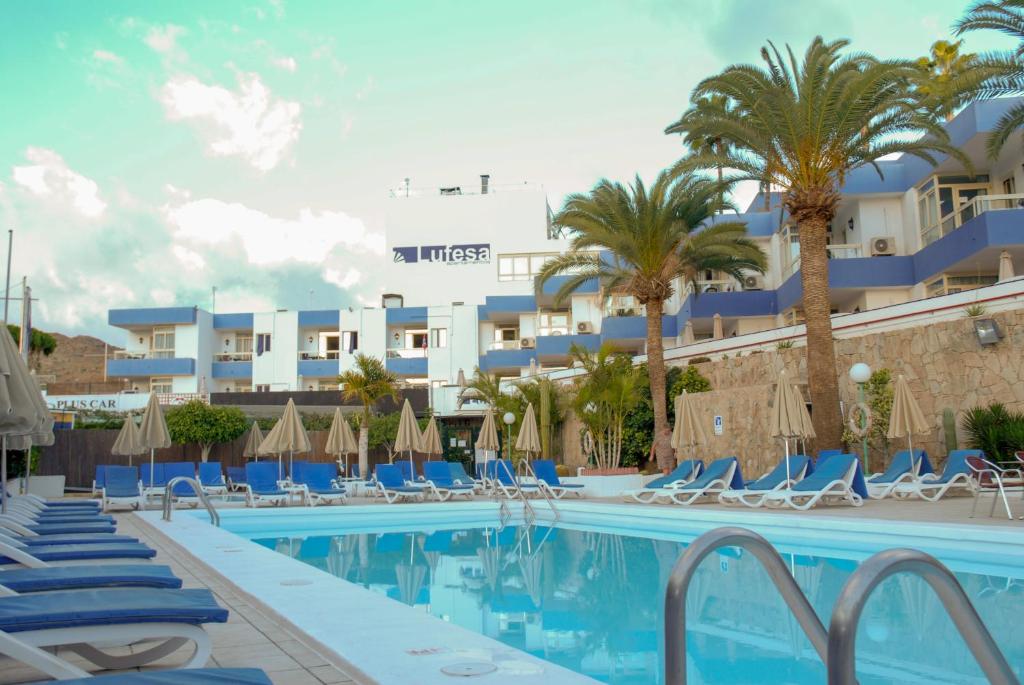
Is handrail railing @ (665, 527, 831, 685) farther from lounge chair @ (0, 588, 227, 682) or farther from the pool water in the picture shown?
lounge chair @ (0, 588, 227, 682)

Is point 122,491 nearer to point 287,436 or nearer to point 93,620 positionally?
point 287,436

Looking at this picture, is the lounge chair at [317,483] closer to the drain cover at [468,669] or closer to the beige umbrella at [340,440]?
the beige umbrella at [340,440]

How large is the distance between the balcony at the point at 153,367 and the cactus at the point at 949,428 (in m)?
35.3

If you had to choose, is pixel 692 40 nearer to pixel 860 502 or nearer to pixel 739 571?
pixel 860 502

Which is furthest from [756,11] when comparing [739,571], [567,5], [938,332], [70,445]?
[70,445]

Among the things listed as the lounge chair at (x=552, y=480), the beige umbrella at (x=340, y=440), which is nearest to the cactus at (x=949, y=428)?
the lounge chair at (x=552, y=480)

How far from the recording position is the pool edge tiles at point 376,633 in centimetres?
377

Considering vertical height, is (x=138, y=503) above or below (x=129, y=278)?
below

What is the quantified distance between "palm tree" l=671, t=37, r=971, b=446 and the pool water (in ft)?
20.9

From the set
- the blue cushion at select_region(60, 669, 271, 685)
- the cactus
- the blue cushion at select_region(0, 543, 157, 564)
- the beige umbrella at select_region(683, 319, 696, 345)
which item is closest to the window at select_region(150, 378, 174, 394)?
the beige umbrella at select_region(683, 319, 696, 345)

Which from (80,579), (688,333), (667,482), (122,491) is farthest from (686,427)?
(80,579)

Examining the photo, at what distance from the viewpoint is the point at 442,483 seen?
19547 millimetres

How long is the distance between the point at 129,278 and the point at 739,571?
51.8m

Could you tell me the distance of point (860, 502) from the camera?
45.7 ft
